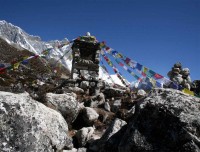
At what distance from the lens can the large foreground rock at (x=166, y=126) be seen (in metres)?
4.17

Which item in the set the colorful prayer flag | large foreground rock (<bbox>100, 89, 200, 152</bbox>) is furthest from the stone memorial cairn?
large foreground rock (<bbox>100, 89, 200, 152</bbox>)

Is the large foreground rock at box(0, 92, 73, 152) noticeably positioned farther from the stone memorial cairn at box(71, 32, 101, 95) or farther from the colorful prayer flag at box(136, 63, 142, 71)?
the stone memorial cairn at box(71, 32, 101, 95)

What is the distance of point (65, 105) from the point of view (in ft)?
26.5

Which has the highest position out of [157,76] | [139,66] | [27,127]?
[139,66]

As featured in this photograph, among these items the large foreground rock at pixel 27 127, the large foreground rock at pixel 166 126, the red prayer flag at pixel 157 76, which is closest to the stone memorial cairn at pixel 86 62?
the red prayer flag at pixel 157 76

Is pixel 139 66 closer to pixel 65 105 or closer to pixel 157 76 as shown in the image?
pixel 157 76

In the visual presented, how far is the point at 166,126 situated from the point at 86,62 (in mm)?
15290

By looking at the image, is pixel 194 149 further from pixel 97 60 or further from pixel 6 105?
pixel 97 60

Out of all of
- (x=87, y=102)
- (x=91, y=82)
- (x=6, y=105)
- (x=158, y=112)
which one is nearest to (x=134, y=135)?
(x=158, y=112)

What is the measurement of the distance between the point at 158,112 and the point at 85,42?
15931 mm

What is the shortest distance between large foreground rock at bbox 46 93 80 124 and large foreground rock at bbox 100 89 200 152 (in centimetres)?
361

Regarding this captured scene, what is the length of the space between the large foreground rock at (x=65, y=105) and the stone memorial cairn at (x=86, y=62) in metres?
8.70

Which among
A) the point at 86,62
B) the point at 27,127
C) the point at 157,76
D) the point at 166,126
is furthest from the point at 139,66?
the point at 27,127

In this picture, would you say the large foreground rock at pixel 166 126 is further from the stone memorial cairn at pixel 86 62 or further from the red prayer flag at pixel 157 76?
the stone memorial cairn at pixel 86 62
